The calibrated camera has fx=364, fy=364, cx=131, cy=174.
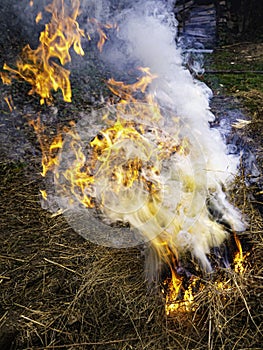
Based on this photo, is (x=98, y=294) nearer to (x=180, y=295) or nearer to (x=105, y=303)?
(x=105, y=303)

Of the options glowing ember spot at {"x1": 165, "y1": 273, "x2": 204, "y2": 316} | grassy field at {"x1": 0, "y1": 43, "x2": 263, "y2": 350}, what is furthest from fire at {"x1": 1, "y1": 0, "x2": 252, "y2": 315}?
grassy field at {"x1": 0, "y1": 43, "x2": 263, "y2": 350}

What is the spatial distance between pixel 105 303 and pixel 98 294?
0.28 ft

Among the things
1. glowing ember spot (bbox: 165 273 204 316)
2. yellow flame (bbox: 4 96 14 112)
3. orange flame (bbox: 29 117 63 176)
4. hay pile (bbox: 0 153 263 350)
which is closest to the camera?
hay pile (bbox: 0 153 263 350)

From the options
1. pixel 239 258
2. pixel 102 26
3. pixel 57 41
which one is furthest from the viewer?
pixel 102 26

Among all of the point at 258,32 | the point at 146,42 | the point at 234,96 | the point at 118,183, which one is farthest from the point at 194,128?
the point at 258,32

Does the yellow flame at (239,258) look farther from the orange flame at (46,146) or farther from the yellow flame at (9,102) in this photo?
the yellow flame at (9,102)

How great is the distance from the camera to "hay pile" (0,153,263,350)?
88.0 inches

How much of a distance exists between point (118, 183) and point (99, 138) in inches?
31.8

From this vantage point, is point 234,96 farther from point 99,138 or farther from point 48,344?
point 48,344

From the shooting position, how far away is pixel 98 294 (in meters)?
2.50

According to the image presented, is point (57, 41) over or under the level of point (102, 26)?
over

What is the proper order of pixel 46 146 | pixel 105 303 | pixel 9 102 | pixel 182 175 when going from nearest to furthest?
pixel 105 303 → pixel 182 175 → pixel 46 146 → pixel 9 102

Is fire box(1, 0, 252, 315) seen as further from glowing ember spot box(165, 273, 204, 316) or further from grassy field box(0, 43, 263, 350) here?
grassy field box(0, 43, 263, 350)

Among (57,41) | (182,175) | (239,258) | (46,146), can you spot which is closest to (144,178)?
(182,175)
